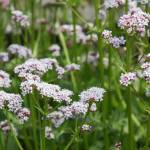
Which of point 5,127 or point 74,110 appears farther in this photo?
point 5,127

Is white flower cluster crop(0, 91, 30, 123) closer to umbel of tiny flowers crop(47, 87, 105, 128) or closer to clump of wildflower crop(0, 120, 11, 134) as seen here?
umbel of tiny flowers crop(47, 87, 105, 128)

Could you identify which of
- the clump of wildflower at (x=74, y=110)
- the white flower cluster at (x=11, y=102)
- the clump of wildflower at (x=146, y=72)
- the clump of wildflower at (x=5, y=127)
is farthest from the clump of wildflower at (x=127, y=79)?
the clump of wildflower at (x=5, y=127)

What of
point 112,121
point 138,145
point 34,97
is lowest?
point 138,145

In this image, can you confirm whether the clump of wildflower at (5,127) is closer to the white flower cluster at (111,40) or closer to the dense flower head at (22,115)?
the dense flower head at (22,115)

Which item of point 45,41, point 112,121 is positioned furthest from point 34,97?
point 45,41

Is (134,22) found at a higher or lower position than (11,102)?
higher

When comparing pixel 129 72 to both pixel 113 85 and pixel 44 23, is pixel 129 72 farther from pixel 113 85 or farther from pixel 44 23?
pixel 44 23

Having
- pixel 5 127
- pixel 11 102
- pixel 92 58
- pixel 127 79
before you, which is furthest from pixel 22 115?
pixel 92 58

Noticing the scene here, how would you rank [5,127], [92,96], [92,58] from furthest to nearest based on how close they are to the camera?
[92,58] → [5,127] → [92,96]

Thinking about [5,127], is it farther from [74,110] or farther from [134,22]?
[134,22]

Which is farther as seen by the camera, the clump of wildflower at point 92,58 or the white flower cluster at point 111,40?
the clump of wildflower at point 92,58

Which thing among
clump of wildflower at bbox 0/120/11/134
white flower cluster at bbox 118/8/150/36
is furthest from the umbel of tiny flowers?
clump of wildflower at bbox 0/120/11/134
